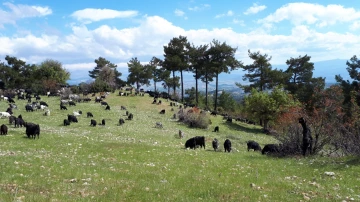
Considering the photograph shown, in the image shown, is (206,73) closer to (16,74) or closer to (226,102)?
(226,102)

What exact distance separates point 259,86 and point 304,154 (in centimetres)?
6095

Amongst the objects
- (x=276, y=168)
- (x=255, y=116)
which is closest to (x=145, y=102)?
(x=255, y=116)

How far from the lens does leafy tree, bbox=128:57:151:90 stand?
10112cm

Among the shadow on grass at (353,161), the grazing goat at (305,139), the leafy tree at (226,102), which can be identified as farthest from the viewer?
the leafy tree at (226,102)

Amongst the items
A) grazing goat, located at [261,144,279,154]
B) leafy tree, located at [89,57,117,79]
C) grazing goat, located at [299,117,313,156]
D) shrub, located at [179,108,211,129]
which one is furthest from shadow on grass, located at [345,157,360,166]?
leafy tree, located at [89,57,117,79]

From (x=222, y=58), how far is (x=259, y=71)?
1136 cm

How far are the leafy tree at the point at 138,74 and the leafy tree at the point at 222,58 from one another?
29830mm

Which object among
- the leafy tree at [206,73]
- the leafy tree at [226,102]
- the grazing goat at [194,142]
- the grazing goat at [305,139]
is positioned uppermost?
the leafy tree at [206,73]

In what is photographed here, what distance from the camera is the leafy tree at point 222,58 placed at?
76562mm

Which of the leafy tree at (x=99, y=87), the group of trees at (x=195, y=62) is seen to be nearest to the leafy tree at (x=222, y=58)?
the group of trees at (x=195, y=62)

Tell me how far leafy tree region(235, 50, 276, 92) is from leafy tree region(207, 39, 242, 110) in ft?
14.9

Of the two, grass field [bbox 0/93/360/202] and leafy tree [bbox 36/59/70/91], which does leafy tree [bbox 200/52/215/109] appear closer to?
leafy tree [bbox 36/59/70/91]

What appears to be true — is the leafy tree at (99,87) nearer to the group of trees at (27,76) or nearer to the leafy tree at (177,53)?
the group of trees at (27,76)

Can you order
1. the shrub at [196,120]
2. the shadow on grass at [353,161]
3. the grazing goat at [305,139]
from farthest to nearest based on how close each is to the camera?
1. the shrub at [196,120]
2. the grazing goat at [305,139]
3. the shadow on grass at [353,161]
